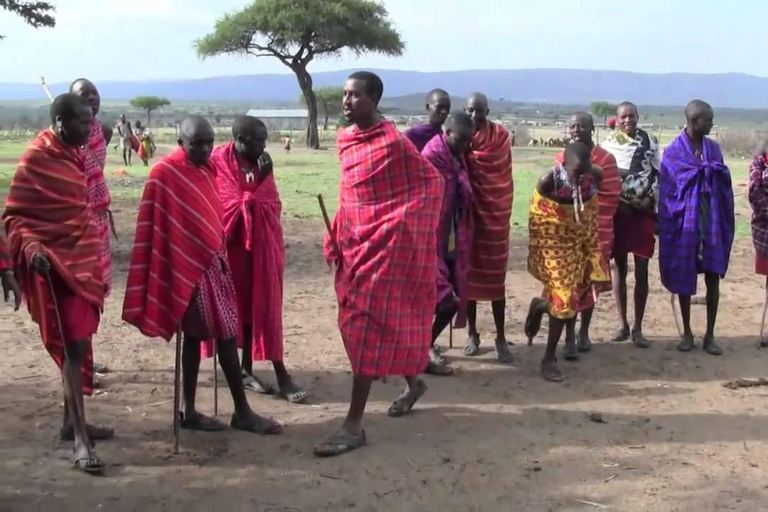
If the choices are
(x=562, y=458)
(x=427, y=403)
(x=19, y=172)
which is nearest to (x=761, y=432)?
(x=562, y=458)

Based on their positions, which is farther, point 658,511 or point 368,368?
point 368,368

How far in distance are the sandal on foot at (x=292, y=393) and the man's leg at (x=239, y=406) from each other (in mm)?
485

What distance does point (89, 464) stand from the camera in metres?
4.21

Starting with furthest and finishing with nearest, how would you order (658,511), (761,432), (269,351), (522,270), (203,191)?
(522,270), (269,351), (761,432), (203,191), (658,511)

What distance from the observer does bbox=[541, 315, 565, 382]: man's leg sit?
5871 mm

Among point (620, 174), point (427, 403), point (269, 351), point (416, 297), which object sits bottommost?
point (427, 403)

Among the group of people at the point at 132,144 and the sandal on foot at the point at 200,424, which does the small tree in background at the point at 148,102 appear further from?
the sandal on foot at the point at 200,424

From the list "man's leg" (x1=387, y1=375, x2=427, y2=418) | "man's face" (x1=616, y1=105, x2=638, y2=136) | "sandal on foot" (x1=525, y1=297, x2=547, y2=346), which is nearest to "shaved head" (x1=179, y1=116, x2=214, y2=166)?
"man's leg" (x1=387, y1=375, x2=427, y2=418)

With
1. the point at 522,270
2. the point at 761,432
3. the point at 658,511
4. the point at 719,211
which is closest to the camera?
the point at 658,511

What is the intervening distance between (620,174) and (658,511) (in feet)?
10.4

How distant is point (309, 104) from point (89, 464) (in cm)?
3462

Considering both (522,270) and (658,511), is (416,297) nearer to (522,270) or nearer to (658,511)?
(658,511)

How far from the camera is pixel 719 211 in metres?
6.57

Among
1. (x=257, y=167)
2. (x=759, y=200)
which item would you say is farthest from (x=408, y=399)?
(x=759, y=200)
